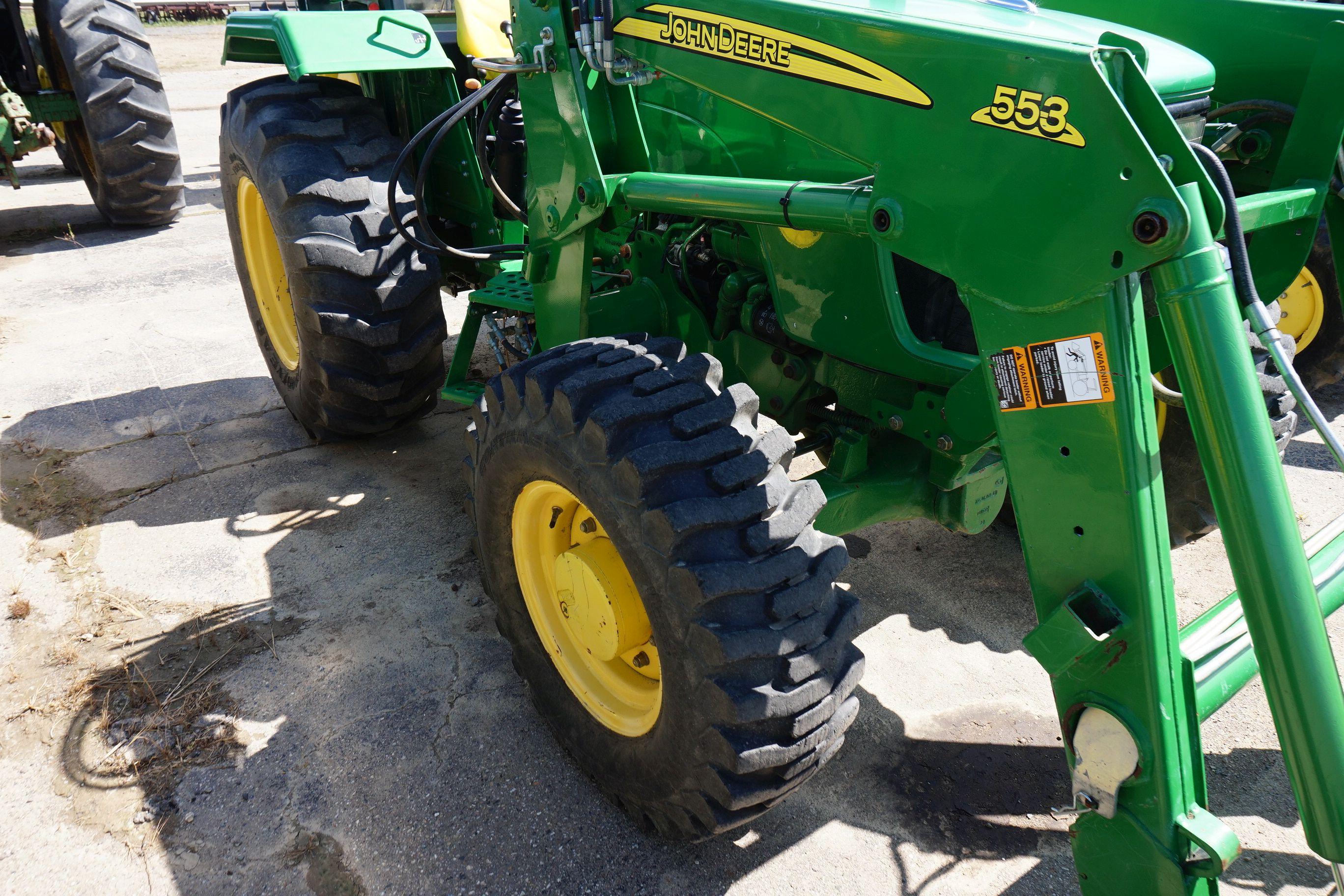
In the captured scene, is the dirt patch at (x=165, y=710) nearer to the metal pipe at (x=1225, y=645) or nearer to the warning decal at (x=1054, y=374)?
the warning decal at (x=1054, y=374)

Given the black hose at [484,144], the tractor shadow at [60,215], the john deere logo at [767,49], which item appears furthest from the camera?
the tractor shadow at [60,215]

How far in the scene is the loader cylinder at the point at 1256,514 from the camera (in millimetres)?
1409

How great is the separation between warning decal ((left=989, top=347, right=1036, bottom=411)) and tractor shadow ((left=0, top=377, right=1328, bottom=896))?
4.09 ft

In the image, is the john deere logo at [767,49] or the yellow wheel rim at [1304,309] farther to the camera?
the yellow wheel rim at [1304,309]

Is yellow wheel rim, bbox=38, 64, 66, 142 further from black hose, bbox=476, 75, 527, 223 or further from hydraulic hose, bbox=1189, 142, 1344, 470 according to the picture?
hydraulic hose, bbox=1189, 142, 1344, 470

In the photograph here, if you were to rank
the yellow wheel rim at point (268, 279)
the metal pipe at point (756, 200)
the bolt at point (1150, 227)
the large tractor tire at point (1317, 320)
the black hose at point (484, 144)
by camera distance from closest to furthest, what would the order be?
the bolt at point (1150, 227)
the metal pipe at point (756, 200)
the black hose at point (484, 144)
the yellow wheel rim at point (268, 279)
the large tractor tire at point (1317, 320)

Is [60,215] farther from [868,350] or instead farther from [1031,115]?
[1031,115]

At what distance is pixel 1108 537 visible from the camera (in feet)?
5.20

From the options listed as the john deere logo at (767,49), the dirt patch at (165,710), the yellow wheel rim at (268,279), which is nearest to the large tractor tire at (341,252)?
the yellow wheel rim at (268,279)

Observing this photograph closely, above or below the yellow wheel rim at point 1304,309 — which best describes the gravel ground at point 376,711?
below

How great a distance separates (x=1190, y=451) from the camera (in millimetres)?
2914

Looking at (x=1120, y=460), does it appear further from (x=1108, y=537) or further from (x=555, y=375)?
(x=555, y=375)

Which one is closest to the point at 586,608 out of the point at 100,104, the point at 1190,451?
the point at 1190,451

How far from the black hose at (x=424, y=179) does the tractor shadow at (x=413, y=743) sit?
108 cm
